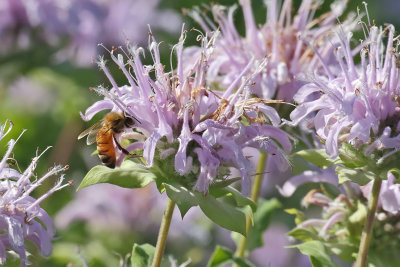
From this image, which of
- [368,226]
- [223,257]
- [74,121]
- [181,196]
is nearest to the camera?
[181,196]

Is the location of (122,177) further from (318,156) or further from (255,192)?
(255,192)

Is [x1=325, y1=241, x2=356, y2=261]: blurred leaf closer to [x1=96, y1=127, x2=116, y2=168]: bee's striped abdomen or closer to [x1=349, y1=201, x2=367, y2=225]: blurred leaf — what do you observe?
[x1=349, y1=201, x2=367, y2=225]: blurred leaf

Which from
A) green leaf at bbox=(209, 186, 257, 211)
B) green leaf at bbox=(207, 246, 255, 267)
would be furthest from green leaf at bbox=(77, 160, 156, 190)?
green leaf at bbox=(207, 246, 255, 267)

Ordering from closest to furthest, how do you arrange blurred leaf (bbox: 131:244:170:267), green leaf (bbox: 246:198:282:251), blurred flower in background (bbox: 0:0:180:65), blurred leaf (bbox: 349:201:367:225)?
1. blurred leaf (bbox: 131:244:170:267)
2. blurred leaf (bbox: 349:201:367:225)
3. green leaf (bbox: 246:198:282:251)
4. blurred flower in background (bbox: 0:0:180:65)

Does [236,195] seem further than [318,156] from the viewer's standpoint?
No

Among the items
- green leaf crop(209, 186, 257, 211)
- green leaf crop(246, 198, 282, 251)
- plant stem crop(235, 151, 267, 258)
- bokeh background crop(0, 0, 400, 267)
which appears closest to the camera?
green leaf crop(209, 186, 257, 211)

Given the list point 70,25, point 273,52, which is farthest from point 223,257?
point 70,25

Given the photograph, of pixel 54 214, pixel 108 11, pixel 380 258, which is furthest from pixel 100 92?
pixel 108 11
